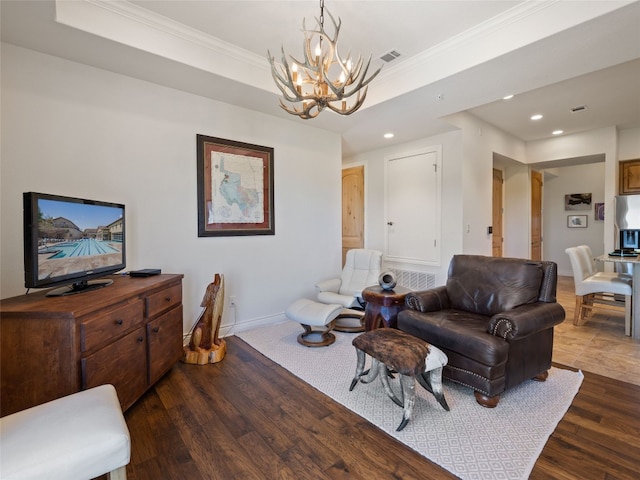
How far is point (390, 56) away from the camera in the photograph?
9.56ft

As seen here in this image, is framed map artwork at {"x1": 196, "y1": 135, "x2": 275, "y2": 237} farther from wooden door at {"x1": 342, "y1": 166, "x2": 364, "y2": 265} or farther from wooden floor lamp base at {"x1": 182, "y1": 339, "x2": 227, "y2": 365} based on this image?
wooden door at {"x1": 342, "y1": 166, "x2": 364, "y2": 265}

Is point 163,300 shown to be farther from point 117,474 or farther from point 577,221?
point 577,221

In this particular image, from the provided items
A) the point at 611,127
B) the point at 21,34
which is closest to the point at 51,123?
the point at 21,34

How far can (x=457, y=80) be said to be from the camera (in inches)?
110

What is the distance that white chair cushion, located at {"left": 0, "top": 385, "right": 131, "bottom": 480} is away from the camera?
98 cm

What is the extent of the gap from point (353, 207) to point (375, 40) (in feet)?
10.9

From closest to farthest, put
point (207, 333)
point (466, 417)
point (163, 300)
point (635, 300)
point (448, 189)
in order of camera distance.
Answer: point (466, 417), point (163, 300), point (207, 333), point (635, 300), point (448, 189)

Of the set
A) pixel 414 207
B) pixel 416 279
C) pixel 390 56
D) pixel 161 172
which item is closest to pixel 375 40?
pixel 390 56

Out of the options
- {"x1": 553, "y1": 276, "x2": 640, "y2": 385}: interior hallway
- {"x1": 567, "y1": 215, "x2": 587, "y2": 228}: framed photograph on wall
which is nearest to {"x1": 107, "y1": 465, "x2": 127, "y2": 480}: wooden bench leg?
{"x1": 553, "y1": 276, "x2": 640, "y2": 385}: interior hallway

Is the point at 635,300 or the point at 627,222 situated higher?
the point at 627,222

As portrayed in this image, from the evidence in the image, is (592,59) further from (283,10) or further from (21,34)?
(21,34)

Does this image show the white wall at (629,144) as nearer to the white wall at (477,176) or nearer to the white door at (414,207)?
the white wall at (477,176)

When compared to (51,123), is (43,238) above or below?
below

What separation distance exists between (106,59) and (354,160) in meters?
4.08
